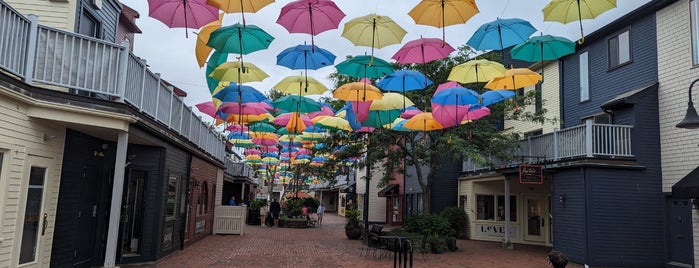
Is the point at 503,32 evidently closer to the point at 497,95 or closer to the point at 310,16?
the point at 497,95

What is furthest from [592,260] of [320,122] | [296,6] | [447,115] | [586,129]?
[296,6]

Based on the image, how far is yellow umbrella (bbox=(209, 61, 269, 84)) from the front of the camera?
1147 centimetres

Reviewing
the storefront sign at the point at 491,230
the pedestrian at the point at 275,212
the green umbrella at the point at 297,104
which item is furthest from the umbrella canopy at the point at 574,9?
the pedestrian at the point at 275,212

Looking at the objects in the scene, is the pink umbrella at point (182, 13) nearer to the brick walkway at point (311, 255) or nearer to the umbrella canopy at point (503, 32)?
the umbrella canopy at point (503, 32)

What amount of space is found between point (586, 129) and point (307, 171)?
29227 millimetres

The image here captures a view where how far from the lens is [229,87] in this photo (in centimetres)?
1330

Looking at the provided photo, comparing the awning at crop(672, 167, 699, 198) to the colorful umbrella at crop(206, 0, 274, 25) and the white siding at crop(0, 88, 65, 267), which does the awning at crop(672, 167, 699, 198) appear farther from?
the white siding at crop(0, 88, 65, 267)

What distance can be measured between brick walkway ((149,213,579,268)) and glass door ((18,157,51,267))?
149 inches

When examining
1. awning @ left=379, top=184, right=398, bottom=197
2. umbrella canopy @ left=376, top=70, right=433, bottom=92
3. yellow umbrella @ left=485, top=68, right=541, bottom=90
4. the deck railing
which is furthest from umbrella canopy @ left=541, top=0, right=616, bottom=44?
awning @ left=379, top=184, right=398, bottom=197

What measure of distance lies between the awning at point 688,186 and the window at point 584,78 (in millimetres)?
6051

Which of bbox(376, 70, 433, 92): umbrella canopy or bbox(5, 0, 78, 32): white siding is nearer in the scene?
bbox(5, 0, 78, 32): white siding

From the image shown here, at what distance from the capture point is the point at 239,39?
980 cm

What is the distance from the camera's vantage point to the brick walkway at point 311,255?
1393 cm

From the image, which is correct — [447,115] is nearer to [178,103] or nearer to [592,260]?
[592,260]
